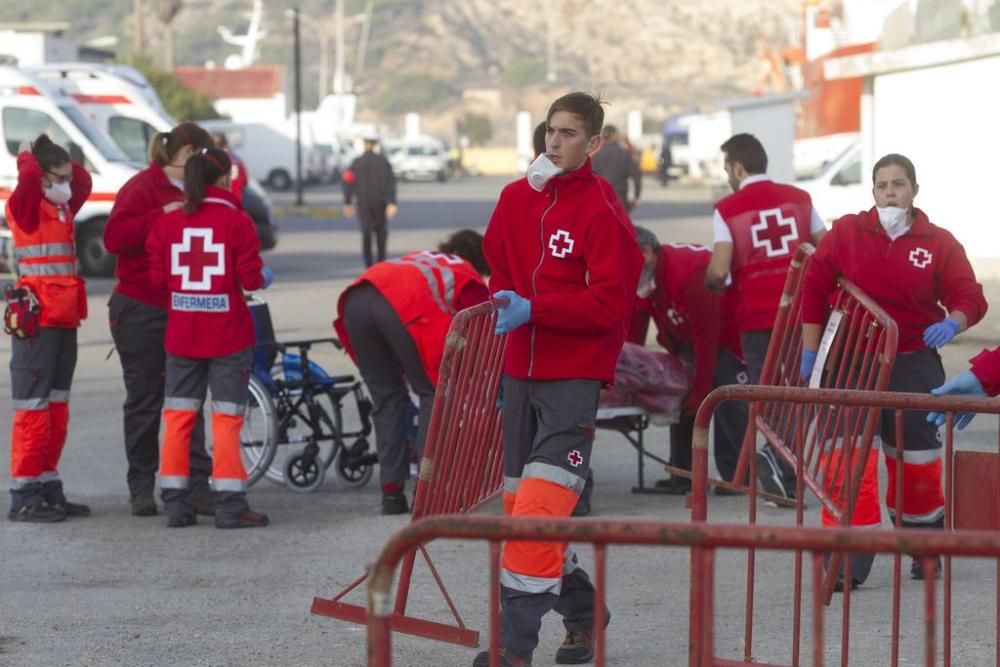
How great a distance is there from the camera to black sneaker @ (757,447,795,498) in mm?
8711

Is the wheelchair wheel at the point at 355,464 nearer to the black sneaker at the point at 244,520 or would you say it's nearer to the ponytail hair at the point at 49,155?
the black sneaker at the point at 244,520

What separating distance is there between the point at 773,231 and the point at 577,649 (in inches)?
127

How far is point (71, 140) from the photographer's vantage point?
76.6ft

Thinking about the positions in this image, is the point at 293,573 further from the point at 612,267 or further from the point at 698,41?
the point at 698,41

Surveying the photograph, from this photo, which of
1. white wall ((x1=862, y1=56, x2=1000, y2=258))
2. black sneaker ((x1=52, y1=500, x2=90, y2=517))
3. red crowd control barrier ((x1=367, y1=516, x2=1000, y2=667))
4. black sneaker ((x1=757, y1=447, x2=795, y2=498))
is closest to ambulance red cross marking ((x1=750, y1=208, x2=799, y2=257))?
black sneaker ((x1=757, y1=447, x2=795, y2=498))

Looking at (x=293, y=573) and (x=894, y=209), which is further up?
(x=894, y=209)

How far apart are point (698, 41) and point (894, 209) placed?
574ft

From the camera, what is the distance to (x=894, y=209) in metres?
7.07

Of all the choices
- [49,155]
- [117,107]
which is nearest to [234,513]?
[49,155]

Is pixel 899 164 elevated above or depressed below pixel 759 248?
above

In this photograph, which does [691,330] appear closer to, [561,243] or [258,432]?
[258,432]

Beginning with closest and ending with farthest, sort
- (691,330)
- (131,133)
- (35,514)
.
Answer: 1. (35,514)
2. (691,330)
3. (131,133)

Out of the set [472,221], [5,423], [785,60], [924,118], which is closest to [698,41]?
[785,60]

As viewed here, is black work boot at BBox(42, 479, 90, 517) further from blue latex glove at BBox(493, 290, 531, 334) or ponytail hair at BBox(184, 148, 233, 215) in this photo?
blue latex glove at BBox(493, 290, 531, 334)
